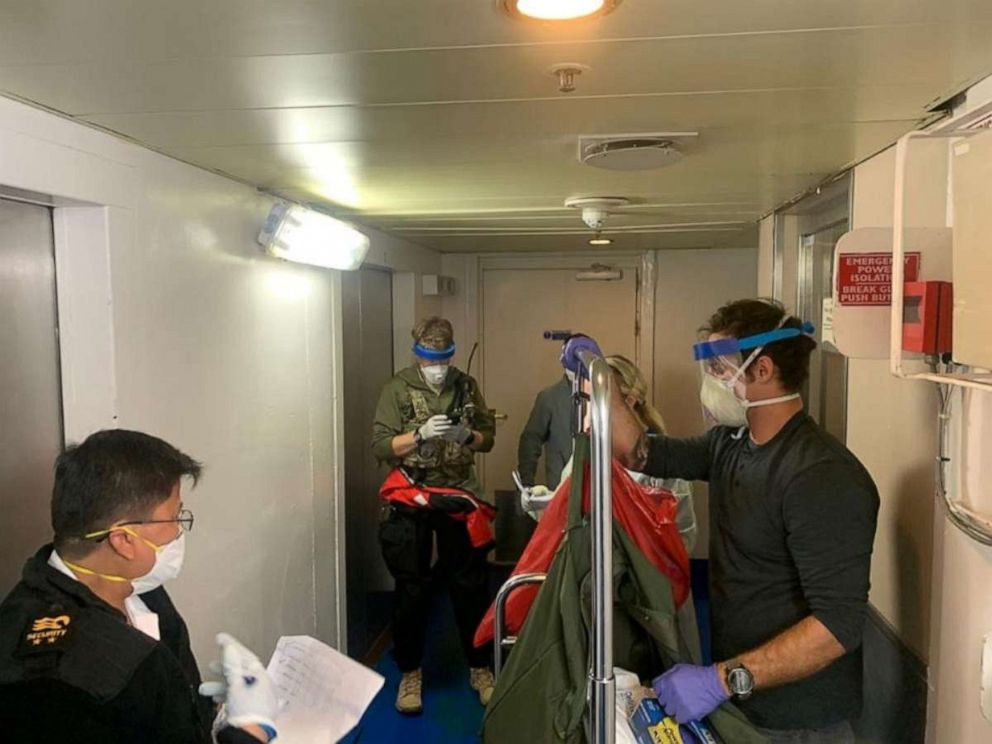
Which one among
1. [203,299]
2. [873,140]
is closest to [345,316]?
[203,299]

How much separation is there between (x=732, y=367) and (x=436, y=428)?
4.72 feet

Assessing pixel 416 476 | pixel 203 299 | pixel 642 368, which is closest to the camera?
pixel 203 299

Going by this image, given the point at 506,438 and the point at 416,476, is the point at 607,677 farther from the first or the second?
the point at 506,438

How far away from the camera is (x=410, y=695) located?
3.01 metres

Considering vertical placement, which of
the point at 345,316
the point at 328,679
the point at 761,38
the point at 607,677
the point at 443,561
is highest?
Answer: the point at 761,38

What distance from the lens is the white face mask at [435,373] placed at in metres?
3.01

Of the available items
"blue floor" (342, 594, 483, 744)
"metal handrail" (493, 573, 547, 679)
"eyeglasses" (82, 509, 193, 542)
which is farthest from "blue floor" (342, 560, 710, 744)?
"eyeglasses" (82, 509, 193, 542)

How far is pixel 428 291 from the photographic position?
4.14 metres

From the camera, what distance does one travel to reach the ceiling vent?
159 centimetres

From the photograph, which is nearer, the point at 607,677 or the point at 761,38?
the point at 761,38

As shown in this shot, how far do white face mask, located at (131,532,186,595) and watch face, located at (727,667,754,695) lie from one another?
0.98m

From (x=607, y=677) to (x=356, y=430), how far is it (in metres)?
2.51

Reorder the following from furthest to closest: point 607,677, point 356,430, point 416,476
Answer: point 356,430
point 416,476
point 607,677

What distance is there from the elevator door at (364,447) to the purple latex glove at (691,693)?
2161 mm
